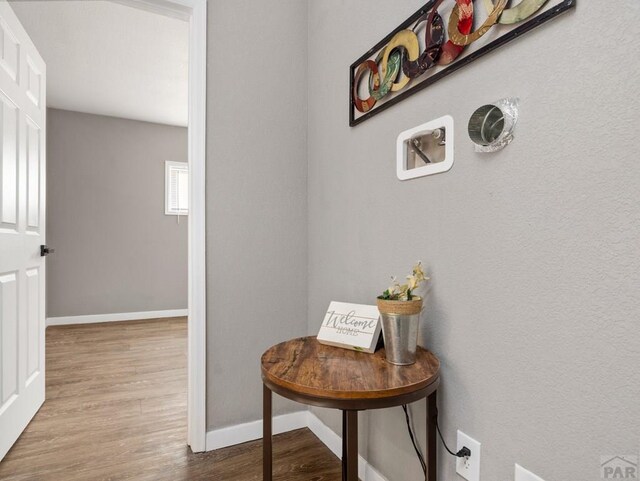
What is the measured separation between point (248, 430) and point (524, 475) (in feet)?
4.23

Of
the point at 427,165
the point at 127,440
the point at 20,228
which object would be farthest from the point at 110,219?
the point at 427,165

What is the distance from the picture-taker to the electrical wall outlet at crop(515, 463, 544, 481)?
85 centimetres

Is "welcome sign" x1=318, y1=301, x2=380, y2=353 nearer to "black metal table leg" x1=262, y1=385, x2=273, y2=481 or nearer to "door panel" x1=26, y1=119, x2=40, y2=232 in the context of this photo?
"black metal table leg" x1=262, y1=385, x2=273, y2=481

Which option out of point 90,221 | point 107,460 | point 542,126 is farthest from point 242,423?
point 90,221

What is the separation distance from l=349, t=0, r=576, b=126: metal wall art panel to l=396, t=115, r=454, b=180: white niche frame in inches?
5.2

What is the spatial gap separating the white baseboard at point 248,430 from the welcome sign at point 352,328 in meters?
0.84

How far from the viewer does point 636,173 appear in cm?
68

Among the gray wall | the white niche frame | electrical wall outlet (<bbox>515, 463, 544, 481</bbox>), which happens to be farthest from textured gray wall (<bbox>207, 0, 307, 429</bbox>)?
the gray wall

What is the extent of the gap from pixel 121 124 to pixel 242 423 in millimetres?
4172

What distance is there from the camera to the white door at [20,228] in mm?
1655

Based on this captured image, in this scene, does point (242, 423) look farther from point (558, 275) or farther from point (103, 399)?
point (558, 275)

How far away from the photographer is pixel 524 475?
88cm

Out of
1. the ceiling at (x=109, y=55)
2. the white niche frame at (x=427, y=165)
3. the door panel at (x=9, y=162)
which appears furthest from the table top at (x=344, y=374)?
the ceiling at (x=109, y=55)

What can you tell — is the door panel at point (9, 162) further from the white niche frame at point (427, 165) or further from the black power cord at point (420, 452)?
the black power cord at point (420, 452)
